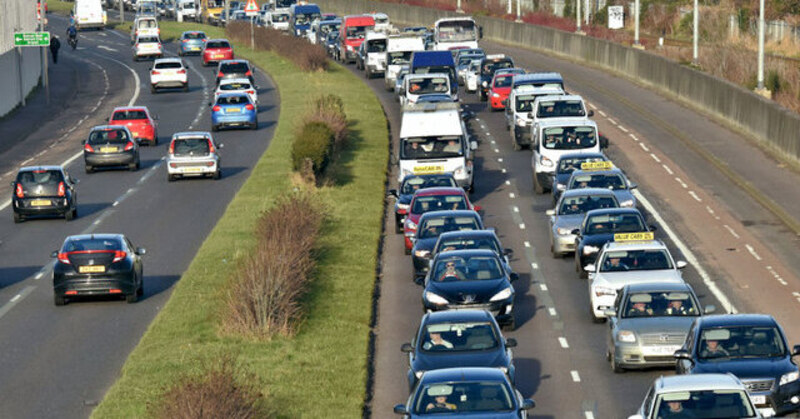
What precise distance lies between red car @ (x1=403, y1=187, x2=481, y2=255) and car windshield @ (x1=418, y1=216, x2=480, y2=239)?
77.9 inches

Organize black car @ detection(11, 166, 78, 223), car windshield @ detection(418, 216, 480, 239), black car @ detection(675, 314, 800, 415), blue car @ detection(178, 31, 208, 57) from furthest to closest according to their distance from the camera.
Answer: blue car @ detection(178, 31, 208, 57), black car @ detection(11, 166, 78, 223), car windshield @ detection(418, 216, 480, 239), black car @ detection(675, 314, 800, 415)

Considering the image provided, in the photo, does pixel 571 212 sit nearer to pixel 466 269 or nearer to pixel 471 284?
pixel 466 269

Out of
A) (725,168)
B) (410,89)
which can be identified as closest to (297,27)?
(410,89)

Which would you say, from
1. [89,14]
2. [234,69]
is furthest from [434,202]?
[89,14]

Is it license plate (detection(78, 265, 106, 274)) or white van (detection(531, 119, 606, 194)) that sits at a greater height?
white van (detection(531, 119, 606, 194))

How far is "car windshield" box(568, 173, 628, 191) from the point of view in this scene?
3972 centimetres

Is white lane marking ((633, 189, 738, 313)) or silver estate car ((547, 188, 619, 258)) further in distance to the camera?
silver estate car ((547, 188, 619, 258))

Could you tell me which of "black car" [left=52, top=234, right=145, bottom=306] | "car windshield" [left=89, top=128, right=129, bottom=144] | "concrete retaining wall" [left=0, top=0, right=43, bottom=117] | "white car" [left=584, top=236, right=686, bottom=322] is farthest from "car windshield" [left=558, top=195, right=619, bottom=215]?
"concrete retaining wall" [left=0, top=0, right=43, bottom=117]

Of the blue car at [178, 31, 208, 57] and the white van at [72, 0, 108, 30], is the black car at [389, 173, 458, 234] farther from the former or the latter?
the white van at [72, 0, 108, 30]

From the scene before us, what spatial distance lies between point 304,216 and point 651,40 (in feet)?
191

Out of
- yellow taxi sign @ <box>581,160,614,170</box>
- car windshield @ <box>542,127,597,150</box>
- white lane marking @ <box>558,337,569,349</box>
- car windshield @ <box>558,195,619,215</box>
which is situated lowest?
white lane marking @ <box>558,337,569,349</box>

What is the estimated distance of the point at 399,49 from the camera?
73125 mm

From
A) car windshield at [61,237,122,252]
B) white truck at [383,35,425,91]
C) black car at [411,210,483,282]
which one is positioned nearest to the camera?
car windshield at [61,237,122,252]

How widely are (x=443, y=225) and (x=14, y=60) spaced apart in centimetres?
5120
